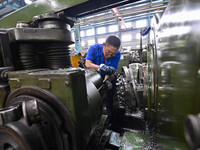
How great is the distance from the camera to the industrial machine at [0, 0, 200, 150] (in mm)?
308

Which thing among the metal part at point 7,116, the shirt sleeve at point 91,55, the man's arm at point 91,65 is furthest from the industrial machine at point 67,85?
the shirt sleeve at point 91,55

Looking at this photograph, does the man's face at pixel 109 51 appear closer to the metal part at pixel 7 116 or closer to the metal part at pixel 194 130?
the metal part at pixel 7 116

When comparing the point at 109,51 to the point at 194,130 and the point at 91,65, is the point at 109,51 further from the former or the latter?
the point at 194,130

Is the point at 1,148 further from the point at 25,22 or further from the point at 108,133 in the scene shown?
the point at 108,133

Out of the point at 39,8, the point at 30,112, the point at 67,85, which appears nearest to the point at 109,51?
the point at 39,8

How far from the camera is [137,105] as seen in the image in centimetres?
173

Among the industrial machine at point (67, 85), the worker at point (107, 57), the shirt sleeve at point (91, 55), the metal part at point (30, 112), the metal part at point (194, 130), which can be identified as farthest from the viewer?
the shirt sleeve at point (91, 55)

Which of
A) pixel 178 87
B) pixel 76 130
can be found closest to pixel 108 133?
pixel 76 130

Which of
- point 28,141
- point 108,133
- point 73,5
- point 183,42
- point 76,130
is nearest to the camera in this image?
point 183,42

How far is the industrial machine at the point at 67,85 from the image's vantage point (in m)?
0.31

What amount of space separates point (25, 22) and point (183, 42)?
1035 millimetres

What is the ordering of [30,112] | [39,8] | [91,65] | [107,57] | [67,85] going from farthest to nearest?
[107,57] < [91,65] < [39,8] < [67,85] < [30,112]

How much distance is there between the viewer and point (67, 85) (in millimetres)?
530

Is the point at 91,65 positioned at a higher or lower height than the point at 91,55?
lower
